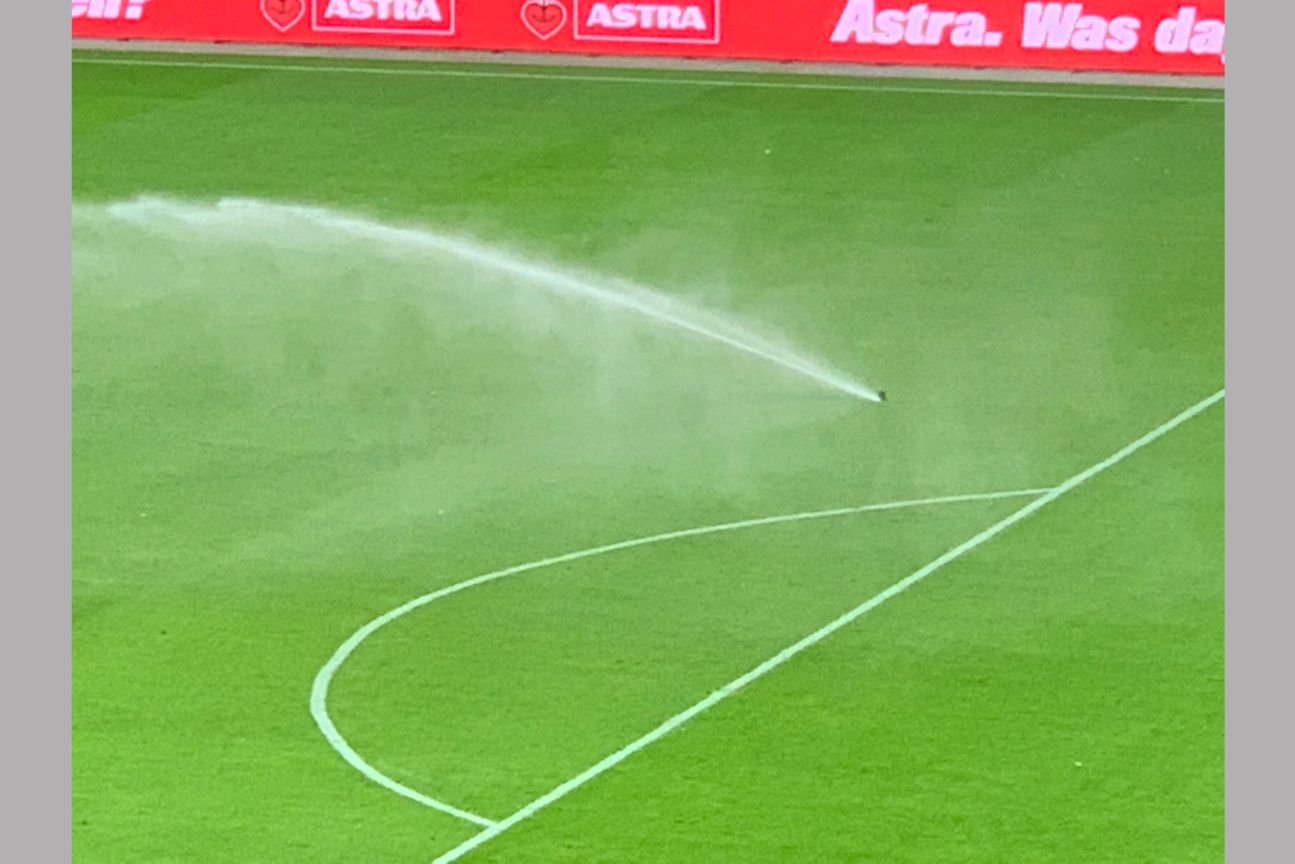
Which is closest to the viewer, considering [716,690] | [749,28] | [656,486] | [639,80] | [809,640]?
[716,690]

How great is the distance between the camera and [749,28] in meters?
22.5

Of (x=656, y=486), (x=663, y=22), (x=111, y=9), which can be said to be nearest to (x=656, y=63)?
(x=663, y=22)

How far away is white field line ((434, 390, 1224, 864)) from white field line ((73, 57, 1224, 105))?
25.2 feet

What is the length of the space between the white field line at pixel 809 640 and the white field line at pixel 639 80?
7.69 metres

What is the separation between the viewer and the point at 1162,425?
1327 centimetres

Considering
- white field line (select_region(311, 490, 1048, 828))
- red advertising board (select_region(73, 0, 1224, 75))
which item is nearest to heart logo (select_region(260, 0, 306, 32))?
red advertising board (select_region(73, 0, 1224, 75))

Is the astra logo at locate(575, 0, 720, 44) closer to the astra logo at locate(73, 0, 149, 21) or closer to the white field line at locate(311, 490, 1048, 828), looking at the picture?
the astra logo at locate(73, 0, 149, 21)

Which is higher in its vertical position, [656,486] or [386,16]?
[386,16]

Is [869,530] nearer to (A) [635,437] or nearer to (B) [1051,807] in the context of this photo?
(A) [635,437]

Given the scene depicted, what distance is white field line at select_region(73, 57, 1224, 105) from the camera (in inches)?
833

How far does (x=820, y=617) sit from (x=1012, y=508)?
1.63 m

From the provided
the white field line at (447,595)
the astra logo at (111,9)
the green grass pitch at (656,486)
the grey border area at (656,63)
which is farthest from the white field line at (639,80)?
the white field line at (447,595)

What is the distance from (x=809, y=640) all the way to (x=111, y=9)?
49.9 feet

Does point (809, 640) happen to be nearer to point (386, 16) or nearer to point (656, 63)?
point (656, 63)
